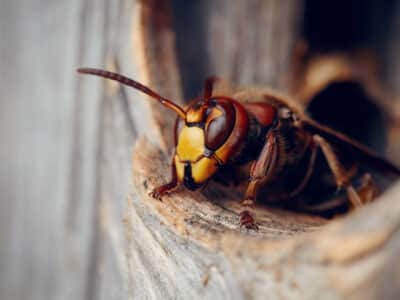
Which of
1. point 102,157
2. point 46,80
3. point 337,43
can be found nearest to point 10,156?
point 46,80

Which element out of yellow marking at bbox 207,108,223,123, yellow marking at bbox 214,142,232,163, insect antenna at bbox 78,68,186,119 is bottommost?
yellow marking at bbox 214,142,232,163

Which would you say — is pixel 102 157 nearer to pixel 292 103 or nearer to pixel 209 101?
pixel 209 101

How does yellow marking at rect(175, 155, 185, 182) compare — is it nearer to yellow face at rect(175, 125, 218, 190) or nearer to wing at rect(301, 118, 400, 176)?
yellow face at rect(175, 125, 218, 190)

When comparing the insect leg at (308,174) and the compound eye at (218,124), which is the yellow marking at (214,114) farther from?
the insect leg at (308,174)

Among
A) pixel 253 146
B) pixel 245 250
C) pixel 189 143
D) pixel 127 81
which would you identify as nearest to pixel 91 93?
pixel 127 81

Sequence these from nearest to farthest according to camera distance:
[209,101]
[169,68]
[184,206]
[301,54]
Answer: [184,206] < [209,101] < [169,68] < [301,54]

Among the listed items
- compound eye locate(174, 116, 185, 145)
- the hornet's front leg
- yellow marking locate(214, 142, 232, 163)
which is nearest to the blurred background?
compound eye locate(174, 116, 185, 145)

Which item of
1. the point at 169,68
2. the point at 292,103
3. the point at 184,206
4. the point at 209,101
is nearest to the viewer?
the point at 184,206
